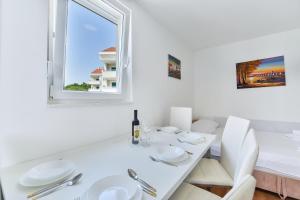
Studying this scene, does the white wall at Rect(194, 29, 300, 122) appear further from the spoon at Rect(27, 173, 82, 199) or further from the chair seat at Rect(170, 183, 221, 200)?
the spoon at Rect(27, 173, 82, 199)

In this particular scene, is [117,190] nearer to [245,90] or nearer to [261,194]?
[261,194]

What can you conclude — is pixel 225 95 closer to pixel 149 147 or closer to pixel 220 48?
pixel 220 48

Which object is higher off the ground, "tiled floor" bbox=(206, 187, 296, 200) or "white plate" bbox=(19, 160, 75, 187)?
"white plate" bbox=(19, 160, 75, 187)

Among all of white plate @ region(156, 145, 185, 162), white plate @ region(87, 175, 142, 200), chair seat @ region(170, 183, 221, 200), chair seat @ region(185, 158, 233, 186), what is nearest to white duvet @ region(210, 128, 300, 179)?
chair seat @ region(185, 158, 233, 186)

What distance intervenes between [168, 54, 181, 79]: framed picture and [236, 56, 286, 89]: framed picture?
1.24 meters

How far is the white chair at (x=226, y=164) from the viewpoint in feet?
3.64

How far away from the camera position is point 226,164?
139 centimetres

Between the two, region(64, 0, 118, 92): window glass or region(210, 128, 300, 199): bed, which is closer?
region(64, 0, 118, 92): window glass

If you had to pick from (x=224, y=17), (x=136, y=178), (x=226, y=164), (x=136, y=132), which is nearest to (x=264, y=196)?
(x=226, y=164)

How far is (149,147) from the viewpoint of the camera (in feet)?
3.83

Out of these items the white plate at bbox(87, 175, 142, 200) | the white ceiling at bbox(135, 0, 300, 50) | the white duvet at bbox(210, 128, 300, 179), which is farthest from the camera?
the white ceiling at bbox(135, 0, 300, 50)

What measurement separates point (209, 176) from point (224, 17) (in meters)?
2.12

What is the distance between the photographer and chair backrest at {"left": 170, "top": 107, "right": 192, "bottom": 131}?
198cm

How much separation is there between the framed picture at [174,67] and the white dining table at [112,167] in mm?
1555
